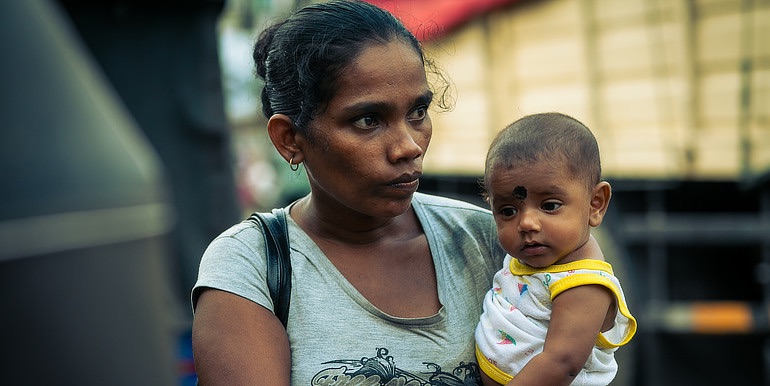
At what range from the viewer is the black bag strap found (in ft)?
6.61

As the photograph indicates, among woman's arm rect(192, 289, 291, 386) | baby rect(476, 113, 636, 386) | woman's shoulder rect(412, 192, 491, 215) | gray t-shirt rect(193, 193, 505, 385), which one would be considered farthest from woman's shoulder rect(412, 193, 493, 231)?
woman's arm rect(192, 289, 291, 386)

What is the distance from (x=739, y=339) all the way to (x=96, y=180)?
455 centimetres

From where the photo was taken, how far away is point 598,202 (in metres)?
2.03

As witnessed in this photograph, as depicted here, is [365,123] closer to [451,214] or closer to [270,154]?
[451,214]

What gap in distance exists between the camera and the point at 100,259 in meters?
2.67

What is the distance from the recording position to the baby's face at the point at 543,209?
76.3 inches

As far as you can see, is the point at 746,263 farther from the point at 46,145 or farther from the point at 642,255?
the point at 46,145

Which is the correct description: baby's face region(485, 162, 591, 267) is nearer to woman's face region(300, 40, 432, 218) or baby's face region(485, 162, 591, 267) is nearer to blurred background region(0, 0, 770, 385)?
woman's face region(300, 40, 432, 218)

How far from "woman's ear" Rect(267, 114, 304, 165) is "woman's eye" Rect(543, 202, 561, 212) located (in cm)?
52

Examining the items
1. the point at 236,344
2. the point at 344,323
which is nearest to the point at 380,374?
the point at 344,323

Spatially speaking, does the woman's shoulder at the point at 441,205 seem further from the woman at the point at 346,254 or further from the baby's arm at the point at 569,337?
the baby's arm at the point at 569,337

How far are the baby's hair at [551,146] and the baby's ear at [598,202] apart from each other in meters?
0.02

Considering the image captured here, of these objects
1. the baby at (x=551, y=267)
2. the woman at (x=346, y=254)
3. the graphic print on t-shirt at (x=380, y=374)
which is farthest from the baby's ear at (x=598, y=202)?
the graphic print on t-shirt at (x=380, y=374)

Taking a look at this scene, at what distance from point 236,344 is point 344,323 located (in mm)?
213
